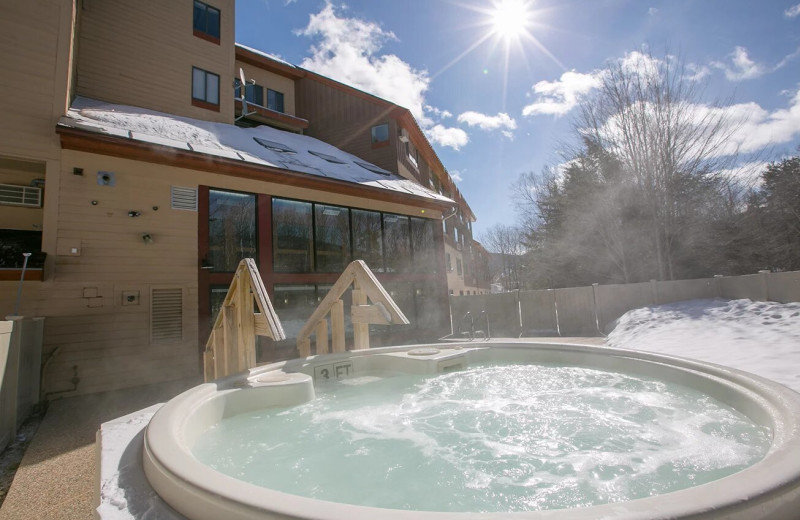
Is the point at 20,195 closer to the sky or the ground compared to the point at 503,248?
closer to the ground

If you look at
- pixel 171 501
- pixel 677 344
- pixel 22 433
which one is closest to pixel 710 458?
pixel 171 501

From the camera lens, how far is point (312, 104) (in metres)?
13.2

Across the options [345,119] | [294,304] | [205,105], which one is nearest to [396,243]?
[294,304]

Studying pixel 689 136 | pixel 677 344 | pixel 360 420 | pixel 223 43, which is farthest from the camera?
pixel 689 136

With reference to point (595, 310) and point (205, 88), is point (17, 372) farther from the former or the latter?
point (595, 310)

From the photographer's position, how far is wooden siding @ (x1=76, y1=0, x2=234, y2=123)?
816 centimetres

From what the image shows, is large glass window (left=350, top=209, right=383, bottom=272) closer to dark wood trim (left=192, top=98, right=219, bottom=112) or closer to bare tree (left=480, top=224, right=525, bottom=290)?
dark wood trim (left=192, top=98, right=219, bottom=112)

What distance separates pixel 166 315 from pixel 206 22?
8.06m

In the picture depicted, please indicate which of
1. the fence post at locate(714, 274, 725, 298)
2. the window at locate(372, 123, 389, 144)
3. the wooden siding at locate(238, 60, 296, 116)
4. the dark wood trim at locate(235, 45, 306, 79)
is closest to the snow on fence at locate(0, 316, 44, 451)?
the wooden siding at locate(238, 60, 296, 116)

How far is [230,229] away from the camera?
A: 24.1ft

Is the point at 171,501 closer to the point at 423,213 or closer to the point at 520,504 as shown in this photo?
the point at 520,504

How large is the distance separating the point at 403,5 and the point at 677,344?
844cm

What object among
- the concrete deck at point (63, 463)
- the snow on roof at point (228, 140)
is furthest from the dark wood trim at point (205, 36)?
the concrete deck at point (63, 463)

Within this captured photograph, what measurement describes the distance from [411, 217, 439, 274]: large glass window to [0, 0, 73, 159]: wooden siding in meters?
7.65
